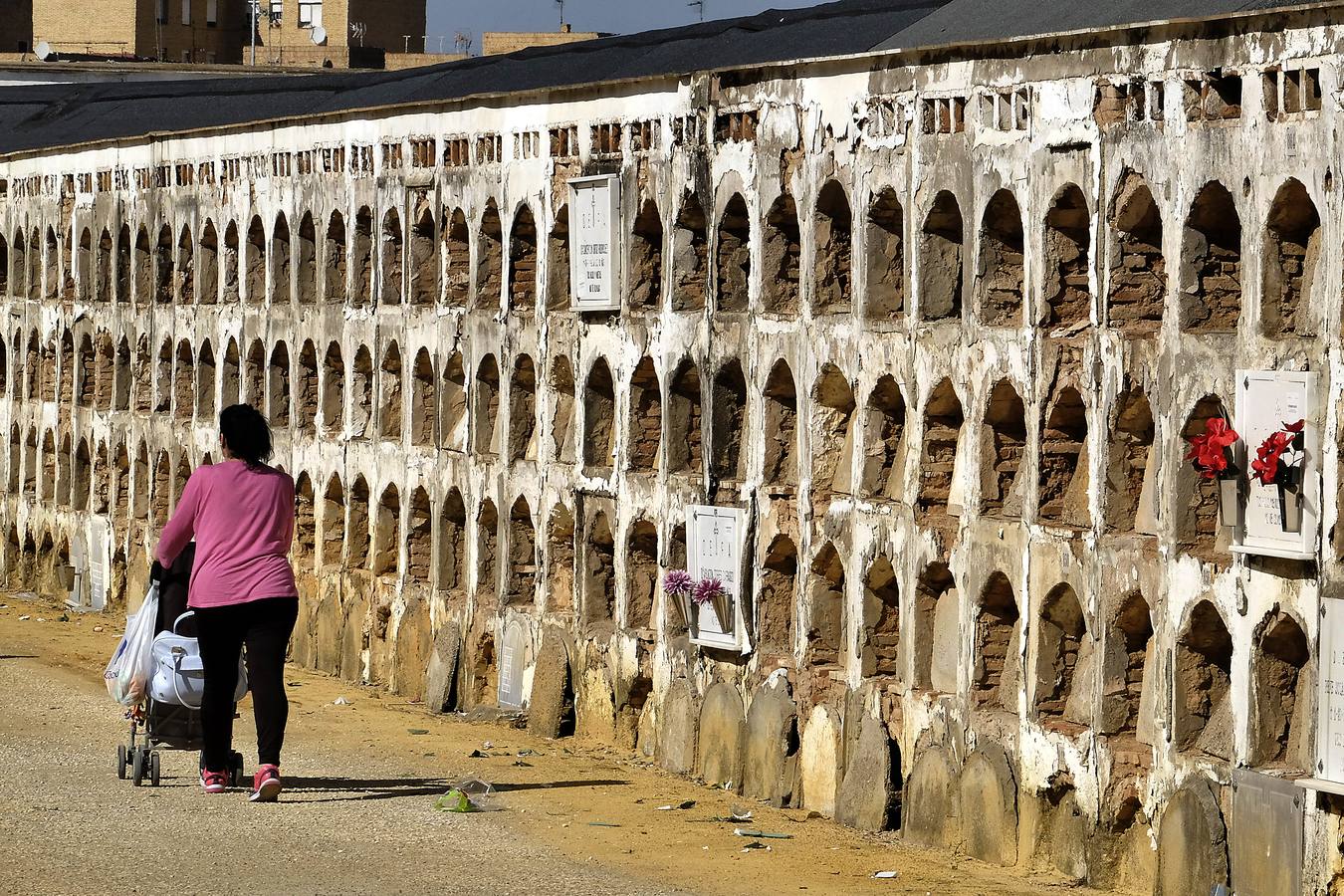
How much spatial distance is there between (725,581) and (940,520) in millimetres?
1934

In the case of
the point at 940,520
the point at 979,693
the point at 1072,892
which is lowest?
the point at 1072,892

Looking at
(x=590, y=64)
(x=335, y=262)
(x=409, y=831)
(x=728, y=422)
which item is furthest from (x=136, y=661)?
(x=590, y=64)

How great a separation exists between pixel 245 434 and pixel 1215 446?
4.26 meters

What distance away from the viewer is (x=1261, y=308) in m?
9.22

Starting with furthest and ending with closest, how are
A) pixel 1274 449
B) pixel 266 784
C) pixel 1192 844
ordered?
pixel 266 784 < pixel 1192 844 < pixel 1274 449

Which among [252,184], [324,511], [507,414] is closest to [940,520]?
[507,414]

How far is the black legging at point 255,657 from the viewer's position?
36.1 feet

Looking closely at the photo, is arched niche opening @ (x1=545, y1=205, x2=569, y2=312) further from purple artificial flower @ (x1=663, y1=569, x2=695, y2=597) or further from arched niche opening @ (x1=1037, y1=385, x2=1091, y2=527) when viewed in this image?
arched niche opening @ (x1=1037, y1=385, x2=1091, y2=527)

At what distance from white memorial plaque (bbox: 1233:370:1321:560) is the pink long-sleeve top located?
4.14 meters

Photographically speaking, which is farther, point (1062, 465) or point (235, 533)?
point (235, 533)

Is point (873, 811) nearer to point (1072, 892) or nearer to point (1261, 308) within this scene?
point (1072, 892)

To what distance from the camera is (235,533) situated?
11102 mm

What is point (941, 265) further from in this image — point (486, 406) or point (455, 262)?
point (455, 262)

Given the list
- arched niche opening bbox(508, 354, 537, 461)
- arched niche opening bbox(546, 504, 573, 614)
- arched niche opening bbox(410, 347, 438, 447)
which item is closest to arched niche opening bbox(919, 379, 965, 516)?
arched niche opening bbox(546, 504, 573, 614)
